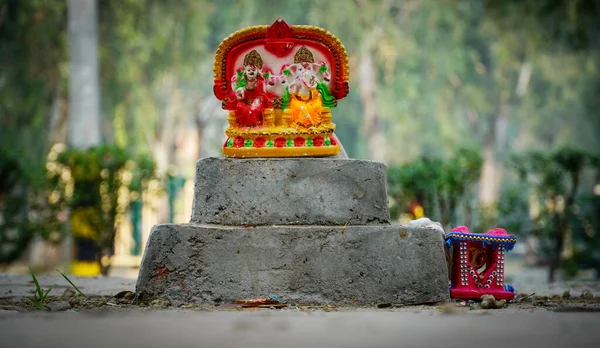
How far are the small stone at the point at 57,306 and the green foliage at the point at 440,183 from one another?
7.33 meters

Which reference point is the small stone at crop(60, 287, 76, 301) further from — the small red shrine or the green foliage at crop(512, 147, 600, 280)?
the green foliage at crop(512, 147, 600, 280)

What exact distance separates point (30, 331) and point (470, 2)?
2177 cm

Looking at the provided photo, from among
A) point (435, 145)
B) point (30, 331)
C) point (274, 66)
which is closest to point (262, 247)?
point (274, 66)

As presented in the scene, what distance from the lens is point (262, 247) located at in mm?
6203

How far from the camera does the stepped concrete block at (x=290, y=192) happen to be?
6.45m

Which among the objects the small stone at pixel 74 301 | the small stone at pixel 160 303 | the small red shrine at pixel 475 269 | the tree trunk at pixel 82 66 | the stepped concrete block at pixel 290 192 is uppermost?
the tree trunk at pixel 82 66

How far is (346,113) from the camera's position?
27.9m

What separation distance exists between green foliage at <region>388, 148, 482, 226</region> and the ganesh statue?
5634mm

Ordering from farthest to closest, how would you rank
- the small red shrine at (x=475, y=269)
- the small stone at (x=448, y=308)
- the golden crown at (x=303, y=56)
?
the golden crown at (x=303, y=56) < the small red shrine at (x=475, y=269) < the small stone at (x=448, y=308)

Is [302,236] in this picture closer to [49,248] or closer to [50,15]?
[49,248]

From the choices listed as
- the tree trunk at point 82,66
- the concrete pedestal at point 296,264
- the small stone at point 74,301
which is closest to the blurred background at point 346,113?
the tree trunk at point 82,66

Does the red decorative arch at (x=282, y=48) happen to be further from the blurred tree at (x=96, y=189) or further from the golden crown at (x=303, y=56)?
the blurred tree at (x=96, y=189)

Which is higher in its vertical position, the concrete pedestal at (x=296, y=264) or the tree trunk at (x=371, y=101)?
the tree trunk at (x=371, y=101)

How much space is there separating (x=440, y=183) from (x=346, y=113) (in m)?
15.9
